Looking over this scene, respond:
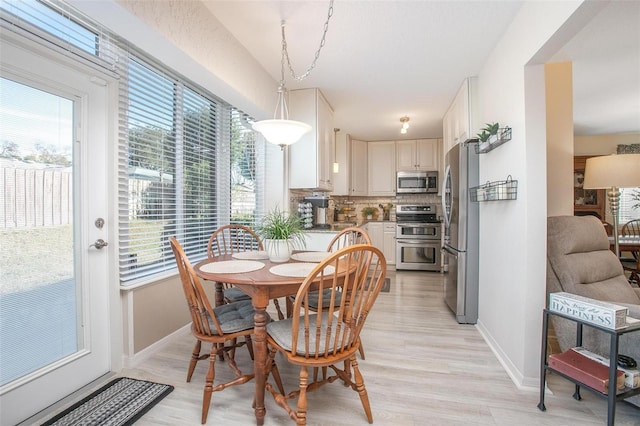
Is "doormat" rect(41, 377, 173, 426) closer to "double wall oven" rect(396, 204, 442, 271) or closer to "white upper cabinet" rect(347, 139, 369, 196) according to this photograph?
"double wall oven" rect(396, 204, 442, 271)

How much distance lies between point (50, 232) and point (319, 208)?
312cm

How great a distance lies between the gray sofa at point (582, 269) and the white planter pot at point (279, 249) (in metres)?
1.70

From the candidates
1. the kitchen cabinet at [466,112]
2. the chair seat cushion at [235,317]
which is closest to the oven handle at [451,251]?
the kitchen cabinet at [466,112]

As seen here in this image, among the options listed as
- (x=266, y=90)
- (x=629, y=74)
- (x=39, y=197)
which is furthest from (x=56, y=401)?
(x=629, y=74)

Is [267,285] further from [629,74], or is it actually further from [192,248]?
[629,74]

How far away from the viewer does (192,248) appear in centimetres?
279

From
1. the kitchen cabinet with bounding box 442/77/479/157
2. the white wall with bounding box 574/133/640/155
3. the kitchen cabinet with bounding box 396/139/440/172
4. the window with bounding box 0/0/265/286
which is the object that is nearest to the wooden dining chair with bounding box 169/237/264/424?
the window with bounding box 0/0/265/286

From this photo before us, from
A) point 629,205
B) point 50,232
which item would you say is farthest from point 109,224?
point 629,205

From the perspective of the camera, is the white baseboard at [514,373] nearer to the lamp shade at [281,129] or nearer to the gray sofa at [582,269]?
the gray sofa at [582,269]

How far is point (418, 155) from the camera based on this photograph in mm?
5773

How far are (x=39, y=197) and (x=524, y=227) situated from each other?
280 cm

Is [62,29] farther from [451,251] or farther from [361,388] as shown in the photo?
[451,251]

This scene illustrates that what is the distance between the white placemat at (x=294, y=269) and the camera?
1678mm

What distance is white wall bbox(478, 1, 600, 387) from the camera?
1819 mm
